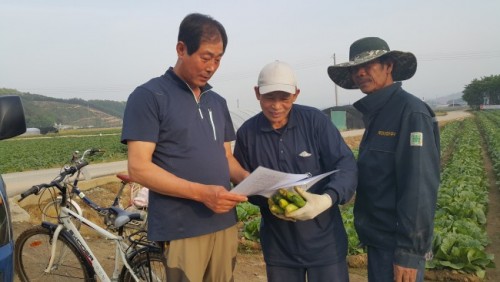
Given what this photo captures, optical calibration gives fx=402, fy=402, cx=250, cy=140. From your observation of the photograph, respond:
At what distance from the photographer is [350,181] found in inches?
95.0

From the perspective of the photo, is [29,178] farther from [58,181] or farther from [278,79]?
[278,79]

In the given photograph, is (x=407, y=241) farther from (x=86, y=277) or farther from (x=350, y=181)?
(x=86, y=277)

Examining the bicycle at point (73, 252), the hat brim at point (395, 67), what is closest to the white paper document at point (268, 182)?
the hat brim at point (395, 67)

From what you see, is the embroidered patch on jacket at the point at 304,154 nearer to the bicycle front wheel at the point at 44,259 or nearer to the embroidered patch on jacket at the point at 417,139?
the embroidered patch on jacket at the point at 417,139

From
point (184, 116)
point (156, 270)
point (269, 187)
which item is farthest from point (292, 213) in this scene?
point (156, 270)

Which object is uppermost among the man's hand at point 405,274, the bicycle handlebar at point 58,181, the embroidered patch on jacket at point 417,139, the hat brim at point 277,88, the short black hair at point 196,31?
the short black hair at point 196,31

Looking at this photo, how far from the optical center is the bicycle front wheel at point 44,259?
402cm

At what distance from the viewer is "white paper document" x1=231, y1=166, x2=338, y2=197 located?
80.2 inches

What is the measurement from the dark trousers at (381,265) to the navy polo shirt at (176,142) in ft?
3.21

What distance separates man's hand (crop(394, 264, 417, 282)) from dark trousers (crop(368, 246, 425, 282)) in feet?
0.32

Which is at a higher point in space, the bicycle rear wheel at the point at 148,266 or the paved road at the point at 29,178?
the bicycle rear wheel at the point at 148,266

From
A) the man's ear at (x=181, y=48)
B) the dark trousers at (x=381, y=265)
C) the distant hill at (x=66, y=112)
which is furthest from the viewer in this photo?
the distant hill at (x=66, y=112)

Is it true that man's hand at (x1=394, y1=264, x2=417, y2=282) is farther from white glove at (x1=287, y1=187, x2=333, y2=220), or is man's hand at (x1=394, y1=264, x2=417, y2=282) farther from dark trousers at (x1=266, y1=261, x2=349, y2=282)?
white glove at (x1=287, y1=187, x2=333, y2=220)

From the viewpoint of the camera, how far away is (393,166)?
235 cm
